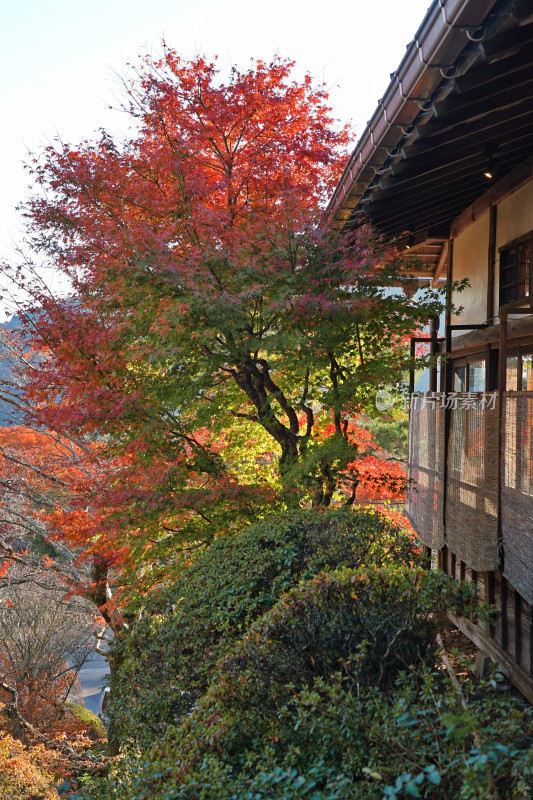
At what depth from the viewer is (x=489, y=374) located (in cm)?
834

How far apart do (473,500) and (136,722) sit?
4107 millimetres

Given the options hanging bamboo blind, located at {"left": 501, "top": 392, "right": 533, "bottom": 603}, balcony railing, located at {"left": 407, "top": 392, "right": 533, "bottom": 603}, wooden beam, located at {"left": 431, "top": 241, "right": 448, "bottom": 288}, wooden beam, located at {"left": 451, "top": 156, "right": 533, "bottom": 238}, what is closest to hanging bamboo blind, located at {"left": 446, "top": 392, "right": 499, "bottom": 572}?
balcony railing, located at {"left": 407, "top": 392, "right": 533, "bottom": 603}

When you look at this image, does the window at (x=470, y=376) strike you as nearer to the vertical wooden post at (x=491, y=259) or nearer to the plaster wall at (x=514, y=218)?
the vertical wooden post at (x=491, y=259)

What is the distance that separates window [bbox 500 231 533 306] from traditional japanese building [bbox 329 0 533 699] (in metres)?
0.02

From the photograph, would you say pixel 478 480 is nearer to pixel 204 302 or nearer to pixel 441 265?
pixel 204 302

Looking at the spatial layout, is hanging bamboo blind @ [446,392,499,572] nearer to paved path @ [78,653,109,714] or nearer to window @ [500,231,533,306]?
window @ [500,231,533,306]

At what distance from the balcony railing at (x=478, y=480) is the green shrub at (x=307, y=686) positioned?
1.68 metres

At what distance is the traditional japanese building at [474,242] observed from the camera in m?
3.72

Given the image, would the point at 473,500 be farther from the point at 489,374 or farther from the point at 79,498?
the point at 79,498

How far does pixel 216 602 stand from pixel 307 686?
2450 millimetres

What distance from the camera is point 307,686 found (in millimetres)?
3020

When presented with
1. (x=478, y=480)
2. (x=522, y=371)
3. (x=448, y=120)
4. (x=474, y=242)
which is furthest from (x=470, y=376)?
(x=448, y=120)

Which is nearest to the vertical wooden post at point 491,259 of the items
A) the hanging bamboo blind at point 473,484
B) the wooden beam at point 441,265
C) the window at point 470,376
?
the window at point 470,376

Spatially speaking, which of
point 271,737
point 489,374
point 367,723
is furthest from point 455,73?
point 489,374
